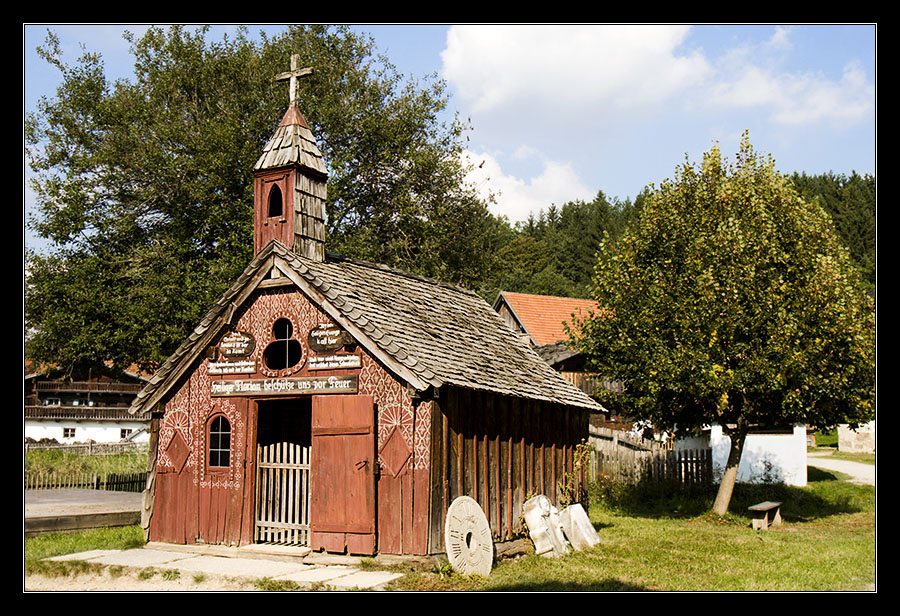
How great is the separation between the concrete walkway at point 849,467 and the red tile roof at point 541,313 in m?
12.3

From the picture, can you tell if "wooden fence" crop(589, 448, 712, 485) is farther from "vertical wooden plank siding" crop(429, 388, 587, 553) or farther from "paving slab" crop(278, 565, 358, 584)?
"paving slab" crop(278, 565, 358, 584)

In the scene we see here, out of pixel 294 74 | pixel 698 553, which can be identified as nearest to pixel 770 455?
pixel 698 553

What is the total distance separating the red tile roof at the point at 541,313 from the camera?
4184 centimetres

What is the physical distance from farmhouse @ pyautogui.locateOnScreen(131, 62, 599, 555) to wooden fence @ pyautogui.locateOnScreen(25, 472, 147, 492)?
10.1 metres

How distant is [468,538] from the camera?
13391mm

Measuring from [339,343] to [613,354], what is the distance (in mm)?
9113

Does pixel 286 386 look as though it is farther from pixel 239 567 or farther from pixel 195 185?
pixel 195 185

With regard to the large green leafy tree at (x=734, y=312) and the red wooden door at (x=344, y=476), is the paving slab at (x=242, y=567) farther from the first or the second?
the large green leafy tree at (x=734, y=312)

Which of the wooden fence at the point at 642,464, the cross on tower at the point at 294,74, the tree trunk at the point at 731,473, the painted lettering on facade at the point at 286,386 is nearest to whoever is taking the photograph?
the painted lettering on facade at the point at 286,386

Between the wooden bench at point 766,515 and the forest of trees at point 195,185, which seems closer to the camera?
the wooden bench at point 766,515

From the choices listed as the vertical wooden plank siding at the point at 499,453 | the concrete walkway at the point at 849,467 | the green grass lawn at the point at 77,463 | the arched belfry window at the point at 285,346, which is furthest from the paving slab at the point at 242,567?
the concrete walkway at the point at 849,467

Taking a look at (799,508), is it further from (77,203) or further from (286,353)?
(77,203)

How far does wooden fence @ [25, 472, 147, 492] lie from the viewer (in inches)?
944

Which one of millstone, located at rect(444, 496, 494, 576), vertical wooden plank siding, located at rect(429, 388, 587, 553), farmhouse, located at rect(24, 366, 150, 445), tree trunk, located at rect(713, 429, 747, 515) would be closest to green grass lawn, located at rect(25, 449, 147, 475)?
vertical wooden plank siding, located at rect(429, 388, 587, 553)
